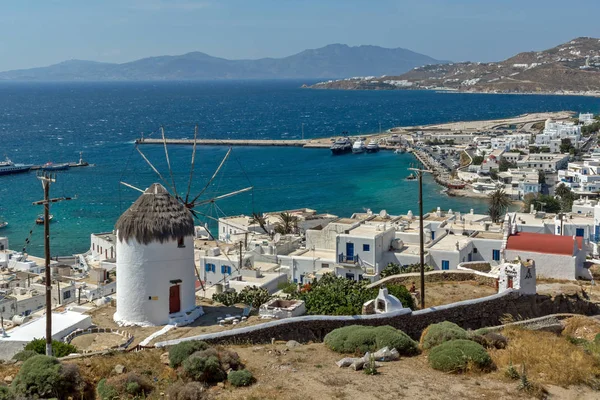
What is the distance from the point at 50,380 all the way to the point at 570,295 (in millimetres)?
18161

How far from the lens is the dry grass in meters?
15.5

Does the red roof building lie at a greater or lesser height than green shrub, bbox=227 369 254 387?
greater

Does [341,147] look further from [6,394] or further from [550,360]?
[6,394]

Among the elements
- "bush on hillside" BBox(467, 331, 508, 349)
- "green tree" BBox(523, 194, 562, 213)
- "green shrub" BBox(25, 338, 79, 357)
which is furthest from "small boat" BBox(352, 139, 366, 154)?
"green shrub" BBox(25, 338, 79, 357)

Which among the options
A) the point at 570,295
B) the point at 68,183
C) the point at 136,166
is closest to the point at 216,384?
the point at 570,295

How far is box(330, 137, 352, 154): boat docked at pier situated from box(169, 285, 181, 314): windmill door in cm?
11685

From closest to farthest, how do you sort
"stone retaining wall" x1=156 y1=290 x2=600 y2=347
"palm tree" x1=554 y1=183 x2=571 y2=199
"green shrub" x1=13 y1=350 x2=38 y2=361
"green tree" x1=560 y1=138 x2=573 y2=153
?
"green shrub" x1=13 y1=350 x2=38 y2=361 < "stone retaining wall" x1=156 y1=290 x2=600 y2=347 < "palm tree" x1=554 y1=183 x2=571 y2=199 < "green tree" x1=560 y1=138 x2=573 y2=153

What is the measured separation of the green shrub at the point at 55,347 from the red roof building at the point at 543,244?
1852 centimetres

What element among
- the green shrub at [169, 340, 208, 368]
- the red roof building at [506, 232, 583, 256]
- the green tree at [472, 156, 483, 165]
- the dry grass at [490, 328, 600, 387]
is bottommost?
the dry grass at [490, 328, 600, 387]

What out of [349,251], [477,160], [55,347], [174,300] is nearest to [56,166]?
[477,160]

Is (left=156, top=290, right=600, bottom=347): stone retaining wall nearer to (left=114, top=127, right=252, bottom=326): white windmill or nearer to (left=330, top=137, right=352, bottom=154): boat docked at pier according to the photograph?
(left=114, top=127, right=252, bottom=326): white windmill

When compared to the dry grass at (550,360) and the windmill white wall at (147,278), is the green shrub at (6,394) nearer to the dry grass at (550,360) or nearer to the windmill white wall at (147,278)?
the windmill white wall at (147,278)

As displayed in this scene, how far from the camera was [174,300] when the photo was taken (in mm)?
22328

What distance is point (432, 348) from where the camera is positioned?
56.7 ft
